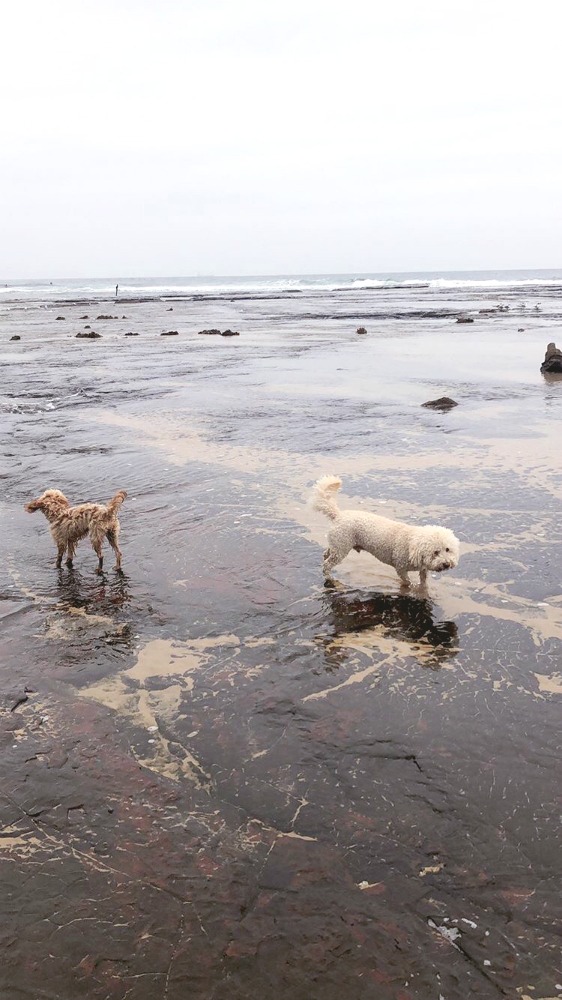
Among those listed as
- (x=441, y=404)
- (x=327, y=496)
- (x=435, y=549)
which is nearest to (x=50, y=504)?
(x=327, y=496)

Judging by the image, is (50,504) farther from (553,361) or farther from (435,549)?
(553,361)

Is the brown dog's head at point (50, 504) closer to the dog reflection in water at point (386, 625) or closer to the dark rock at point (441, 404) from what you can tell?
the dog reflection in water at point (386, 625)

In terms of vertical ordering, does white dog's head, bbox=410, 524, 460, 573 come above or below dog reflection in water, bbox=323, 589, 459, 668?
above

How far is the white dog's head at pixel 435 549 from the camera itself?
6.62m

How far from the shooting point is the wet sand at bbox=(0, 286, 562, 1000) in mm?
3334

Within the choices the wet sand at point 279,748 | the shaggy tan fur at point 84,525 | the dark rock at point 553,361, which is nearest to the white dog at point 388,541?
the wet sand at point 279,748

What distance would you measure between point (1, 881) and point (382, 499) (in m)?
7.35

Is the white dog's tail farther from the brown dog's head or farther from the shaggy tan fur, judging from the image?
the brown dog's head

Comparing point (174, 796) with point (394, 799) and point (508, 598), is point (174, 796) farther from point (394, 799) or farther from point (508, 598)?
point (508, 598)

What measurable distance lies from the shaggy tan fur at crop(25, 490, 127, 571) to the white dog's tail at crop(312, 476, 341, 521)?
2313mm

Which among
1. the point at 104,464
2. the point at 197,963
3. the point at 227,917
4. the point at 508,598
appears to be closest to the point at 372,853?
the point at 227,917

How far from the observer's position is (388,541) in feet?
23.1

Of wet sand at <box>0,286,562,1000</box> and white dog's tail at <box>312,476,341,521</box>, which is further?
white dog's tail at <box>312,476,341,521</box>

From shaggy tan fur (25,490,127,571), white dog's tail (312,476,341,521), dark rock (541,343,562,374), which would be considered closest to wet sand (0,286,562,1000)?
shaggy tan fur (25,490,127,571)
